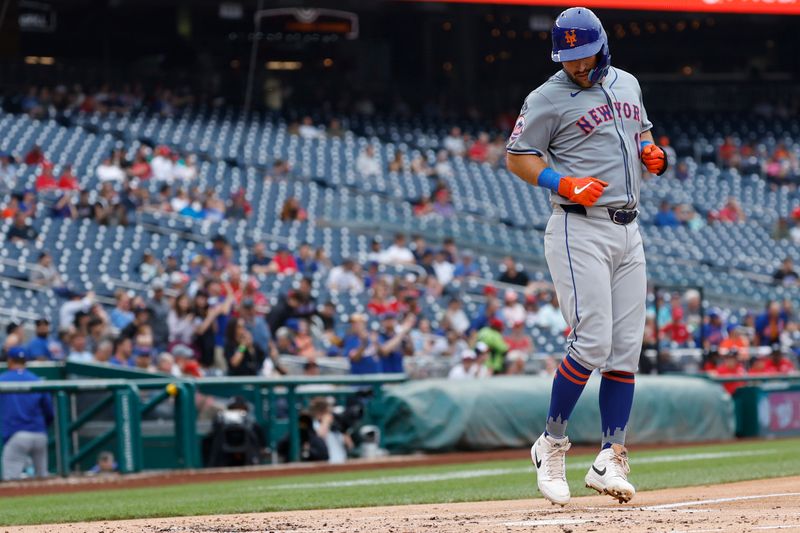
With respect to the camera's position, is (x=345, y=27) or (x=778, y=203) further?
(x=345, y=27)

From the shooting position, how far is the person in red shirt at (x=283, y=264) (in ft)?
53.7

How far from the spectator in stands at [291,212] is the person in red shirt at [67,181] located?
2.94 meters

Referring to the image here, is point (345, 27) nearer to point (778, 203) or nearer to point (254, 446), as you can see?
point (778, 203)

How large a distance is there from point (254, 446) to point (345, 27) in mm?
16374

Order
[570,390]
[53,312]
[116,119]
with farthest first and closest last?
1. [116,119]
2. [53,312]
3. [570,390]

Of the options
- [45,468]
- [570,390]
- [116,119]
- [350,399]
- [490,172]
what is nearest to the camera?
[570,390]

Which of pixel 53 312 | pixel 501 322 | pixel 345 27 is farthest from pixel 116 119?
pixel 501 322

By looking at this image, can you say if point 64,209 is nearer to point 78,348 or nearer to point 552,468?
point 78,348

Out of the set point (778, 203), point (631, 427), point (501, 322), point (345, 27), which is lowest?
point (631, 427)

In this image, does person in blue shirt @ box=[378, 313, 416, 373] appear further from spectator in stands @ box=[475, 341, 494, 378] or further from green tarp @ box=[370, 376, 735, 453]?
green tarp @ box=[370, 376, 735, 453]

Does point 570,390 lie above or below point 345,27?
below

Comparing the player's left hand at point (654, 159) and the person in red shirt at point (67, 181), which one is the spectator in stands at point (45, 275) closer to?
the person in red shirt at point (67, 181)

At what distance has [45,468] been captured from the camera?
10.5 meters

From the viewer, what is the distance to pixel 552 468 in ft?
16.4
